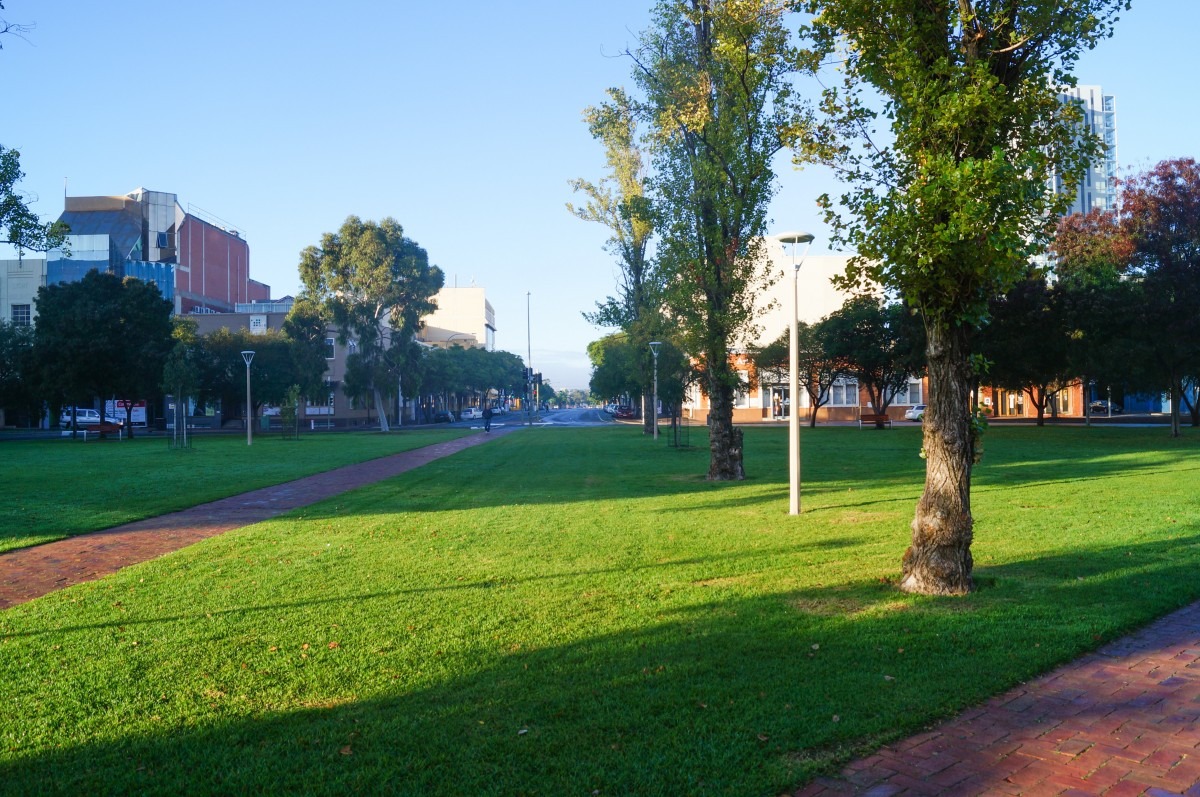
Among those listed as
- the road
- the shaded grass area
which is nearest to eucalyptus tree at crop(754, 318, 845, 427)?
the road

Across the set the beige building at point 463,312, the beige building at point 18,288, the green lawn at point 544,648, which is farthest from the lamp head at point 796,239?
the beige building at point 463,312

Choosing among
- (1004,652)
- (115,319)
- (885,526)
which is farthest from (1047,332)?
(115,319)

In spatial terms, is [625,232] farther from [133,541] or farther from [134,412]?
[134,412]

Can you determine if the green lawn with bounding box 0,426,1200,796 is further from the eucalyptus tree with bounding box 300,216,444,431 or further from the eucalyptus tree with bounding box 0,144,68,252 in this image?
the eucalyptus tree with bounding box 300,216,444,431

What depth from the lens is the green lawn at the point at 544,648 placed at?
14.0ft

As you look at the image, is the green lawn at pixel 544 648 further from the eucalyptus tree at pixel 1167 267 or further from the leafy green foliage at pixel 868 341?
the leafy green foliage at pixel 868 341

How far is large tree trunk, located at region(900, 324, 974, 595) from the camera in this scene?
25.0ft

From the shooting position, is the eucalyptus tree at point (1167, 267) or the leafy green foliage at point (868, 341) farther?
the leafy green foliage at point (868, 341)

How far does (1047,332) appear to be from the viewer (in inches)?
1449

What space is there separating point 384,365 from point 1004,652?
54428 mm

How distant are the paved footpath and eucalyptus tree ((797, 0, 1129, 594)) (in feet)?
27.3

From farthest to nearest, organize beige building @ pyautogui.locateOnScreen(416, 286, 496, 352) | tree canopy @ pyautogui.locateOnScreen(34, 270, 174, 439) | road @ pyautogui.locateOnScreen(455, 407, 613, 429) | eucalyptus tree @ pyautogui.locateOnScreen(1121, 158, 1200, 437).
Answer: beige building @ pyautogui.locateOnScreen(416, 286, 496, 352) → road @ pyautogui.locateOnScreen(455, 407, 613, 429) → tree canopy @ pyautogui.locateOnScreen(34, 270, 174, 439) → eucalyptus tree @ pyautogui.locateOnScreen(1121, 158, 1200, 437)

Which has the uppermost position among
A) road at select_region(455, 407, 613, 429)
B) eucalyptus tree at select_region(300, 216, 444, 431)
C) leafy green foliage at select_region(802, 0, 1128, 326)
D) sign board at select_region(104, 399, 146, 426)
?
eucalyptus tree at select_region(300, 216, 444, 431)

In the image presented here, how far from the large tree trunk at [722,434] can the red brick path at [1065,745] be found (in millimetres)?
13603
